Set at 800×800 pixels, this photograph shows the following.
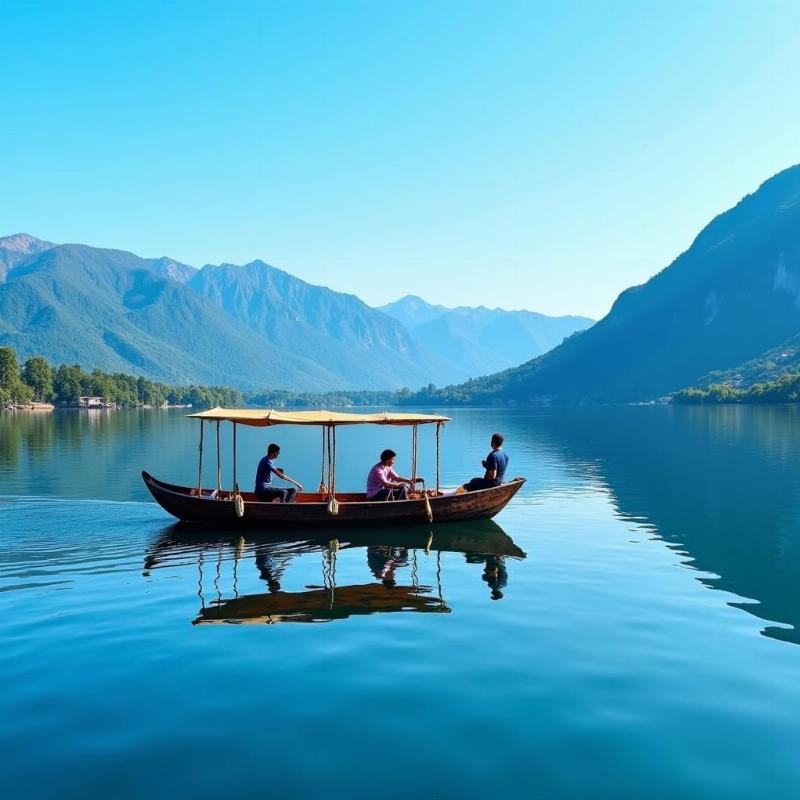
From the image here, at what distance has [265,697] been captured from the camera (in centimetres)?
1162

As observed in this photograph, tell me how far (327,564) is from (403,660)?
29.8 ft

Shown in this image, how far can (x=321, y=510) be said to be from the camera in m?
26.9

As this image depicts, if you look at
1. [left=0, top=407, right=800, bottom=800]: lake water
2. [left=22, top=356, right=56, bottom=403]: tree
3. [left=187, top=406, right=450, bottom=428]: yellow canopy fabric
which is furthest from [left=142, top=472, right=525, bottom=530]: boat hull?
[left=22, top=356, right=56, bottom=403]: tree

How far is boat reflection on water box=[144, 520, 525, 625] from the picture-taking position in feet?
55.6

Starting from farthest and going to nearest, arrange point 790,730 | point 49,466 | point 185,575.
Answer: point 49,466
point 185,575
point 790,730

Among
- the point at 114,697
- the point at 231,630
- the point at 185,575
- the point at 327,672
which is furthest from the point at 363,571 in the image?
the point at 114,697

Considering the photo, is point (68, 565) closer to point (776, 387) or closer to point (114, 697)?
point (114, 697)

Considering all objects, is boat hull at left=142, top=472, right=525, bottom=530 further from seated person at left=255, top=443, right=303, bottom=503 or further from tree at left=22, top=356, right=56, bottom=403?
tree at left=22, top=356, right=56, bottom=403

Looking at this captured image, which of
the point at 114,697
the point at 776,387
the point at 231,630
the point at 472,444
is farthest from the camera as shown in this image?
the point at 776,387

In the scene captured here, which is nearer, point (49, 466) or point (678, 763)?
point (678, 763)

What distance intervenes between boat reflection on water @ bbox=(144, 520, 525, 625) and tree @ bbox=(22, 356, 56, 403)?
181 metres

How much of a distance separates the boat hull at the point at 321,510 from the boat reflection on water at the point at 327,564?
471 millimetres

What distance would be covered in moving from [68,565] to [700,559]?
754 inches

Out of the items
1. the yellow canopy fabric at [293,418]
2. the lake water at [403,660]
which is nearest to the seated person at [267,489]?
the yellow canopy fabric at [293,418]
